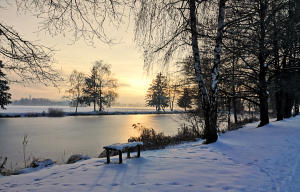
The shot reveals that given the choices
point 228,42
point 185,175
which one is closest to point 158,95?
point 228,42

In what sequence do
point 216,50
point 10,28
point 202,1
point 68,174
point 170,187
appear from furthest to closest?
point 216,50 → point 202,1 → point 68,174 → point 10,28 → point 170,187

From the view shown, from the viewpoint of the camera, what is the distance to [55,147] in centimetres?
1173

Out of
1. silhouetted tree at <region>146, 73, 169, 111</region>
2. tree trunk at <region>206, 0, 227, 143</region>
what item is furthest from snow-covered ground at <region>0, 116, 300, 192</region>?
silhouetted tree at <region>146, 73, 169, 111</region>

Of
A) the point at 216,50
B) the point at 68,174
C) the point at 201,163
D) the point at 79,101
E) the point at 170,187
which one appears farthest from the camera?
the point at 79,101

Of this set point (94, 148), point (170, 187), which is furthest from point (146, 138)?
point (170, 187)

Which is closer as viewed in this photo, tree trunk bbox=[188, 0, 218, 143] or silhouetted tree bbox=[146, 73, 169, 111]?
tree trunk bbox=[188, 0, 218, 143]

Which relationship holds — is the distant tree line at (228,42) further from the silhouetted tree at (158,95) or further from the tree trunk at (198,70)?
the silhouetted tree at (158,95)

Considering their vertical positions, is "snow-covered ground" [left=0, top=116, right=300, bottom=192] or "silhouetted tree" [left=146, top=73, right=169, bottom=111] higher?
"silhouetted tree" [left=146, top=73, right=169, bottom=111]

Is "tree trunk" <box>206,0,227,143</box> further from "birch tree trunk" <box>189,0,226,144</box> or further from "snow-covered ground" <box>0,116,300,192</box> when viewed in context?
"snow-covered ground" <box>0,116,300,192</box>

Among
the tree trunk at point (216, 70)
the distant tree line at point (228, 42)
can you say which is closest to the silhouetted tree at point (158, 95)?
the distant tree line at point (228, 42)

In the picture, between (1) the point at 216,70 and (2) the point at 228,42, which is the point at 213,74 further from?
(2) the point at 228,42

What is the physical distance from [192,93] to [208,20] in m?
5.53

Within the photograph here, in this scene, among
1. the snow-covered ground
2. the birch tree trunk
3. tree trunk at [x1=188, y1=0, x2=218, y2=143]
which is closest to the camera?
the snow-covered ground

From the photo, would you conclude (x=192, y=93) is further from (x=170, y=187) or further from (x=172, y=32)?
(x=170, y=187)
